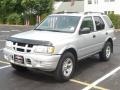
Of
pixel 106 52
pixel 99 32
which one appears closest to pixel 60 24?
pixel 99 32

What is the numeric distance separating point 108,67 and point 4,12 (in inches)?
1252

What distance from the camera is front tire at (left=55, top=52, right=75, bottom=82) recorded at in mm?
7434

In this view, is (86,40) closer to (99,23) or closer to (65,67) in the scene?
(65,67)

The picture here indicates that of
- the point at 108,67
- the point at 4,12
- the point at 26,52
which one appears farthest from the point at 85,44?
the point at 4,12

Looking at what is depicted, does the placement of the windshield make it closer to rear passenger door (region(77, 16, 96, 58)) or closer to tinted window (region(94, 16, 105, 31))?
rear passenger door (region(77, 16, 96, 58))

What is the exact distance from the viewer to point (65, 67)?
768cm

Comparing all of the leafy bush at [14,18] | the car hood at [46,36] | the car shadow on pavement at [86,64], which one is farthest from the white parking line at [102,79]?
the leafy bush at [14,18]

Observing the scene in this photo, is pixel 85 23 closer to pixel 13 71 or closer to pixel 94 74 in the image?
pixel 94 74

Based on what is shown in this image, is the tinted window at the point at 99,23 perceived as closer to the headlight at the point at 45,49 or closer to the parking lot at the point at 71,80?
the parking lot at the point at 71,80

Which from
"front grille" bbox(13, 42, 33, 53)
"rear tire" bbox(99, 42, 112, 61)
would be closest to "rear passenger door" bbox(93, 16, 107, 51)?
"rear tire" bbox(99, 42, 112, 61)

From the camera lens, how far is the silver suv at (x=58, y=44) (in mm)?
7176

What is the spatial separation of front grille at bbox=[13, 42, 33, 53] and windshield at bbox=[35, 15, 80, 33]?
1.32 metres

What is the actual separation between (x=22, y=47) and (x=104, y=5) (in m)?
39.8

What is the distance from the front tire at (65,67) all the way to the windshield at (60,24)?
2.83ft
